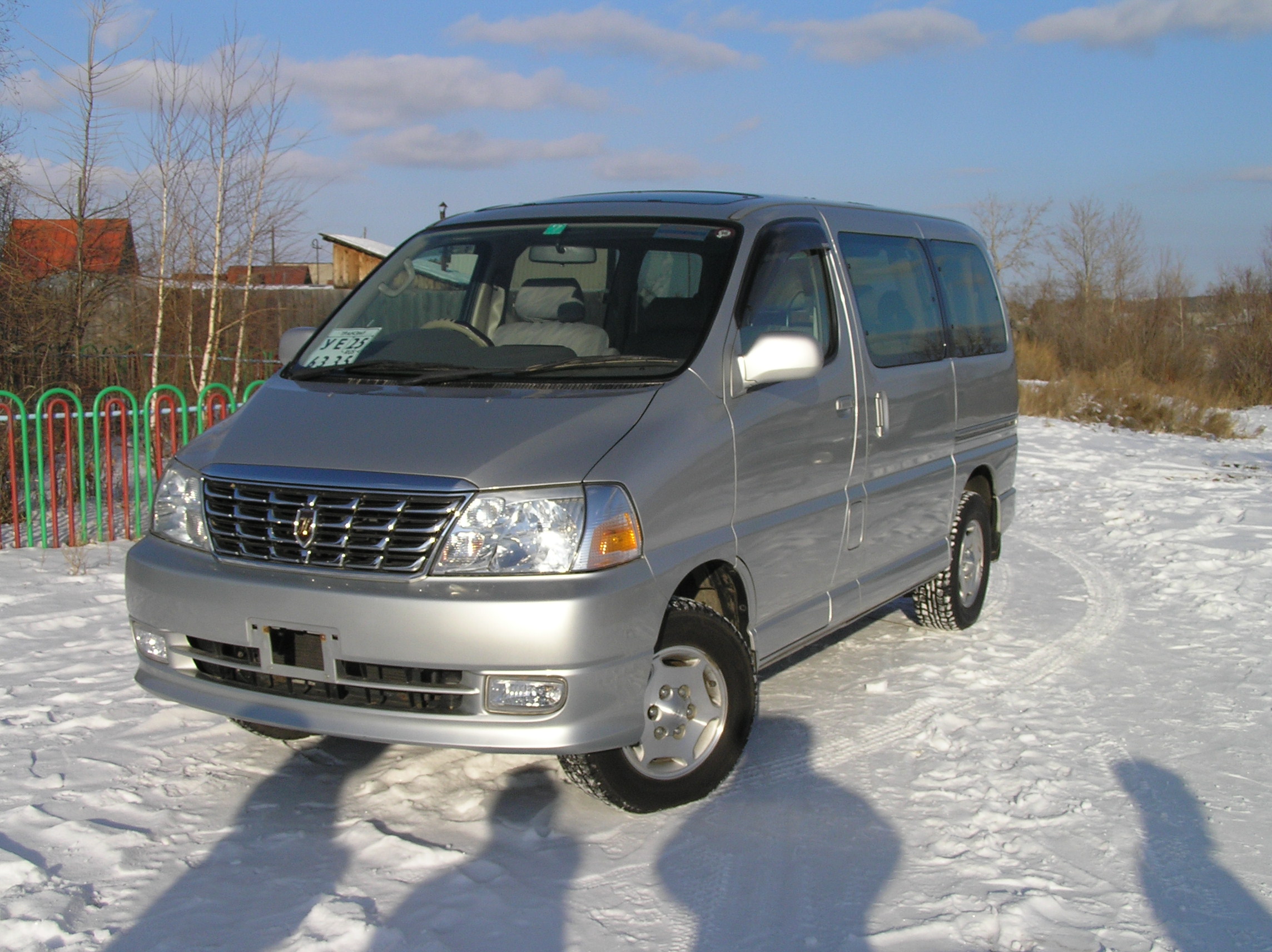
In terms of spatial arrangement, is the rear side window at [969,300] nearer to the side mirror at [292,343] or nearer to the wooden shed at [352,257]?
the side mirror at [292,343]

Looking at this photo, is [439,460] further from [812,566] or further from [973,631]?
[973,631]

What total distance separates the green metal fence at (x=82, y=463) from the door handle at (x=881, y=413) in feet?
15.5

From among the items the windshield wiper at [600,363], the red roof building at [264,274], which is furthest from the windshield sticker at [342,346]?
the red roof building at [264,274]

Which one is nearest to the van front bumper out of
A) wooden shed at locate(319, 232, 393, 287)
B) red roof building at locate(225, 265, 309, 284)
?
red roof building at locate(225, 265, 309, 284)

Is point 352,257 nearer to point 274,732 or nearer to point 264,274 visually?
point 264,274

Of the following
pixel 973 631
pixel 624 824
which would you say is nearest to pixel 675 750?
pixel 624 824

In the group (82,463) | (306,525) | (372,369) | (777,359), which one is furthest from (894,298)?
(82,463)

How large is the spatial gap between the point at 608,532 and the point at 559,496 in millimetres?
188

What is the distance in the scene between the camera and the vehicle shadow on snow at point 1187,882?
10.9 feet

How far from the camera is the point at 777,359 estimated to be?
14.0 feet

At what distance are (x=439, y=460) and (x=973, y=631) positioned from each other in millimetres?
4295

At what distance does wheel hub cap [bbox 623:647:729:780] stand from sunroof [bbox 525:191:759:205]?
2.08m

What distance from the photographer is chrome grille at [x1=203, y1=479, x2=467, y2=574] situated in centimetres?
351

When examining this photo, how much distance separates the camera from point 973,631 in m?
6.87
